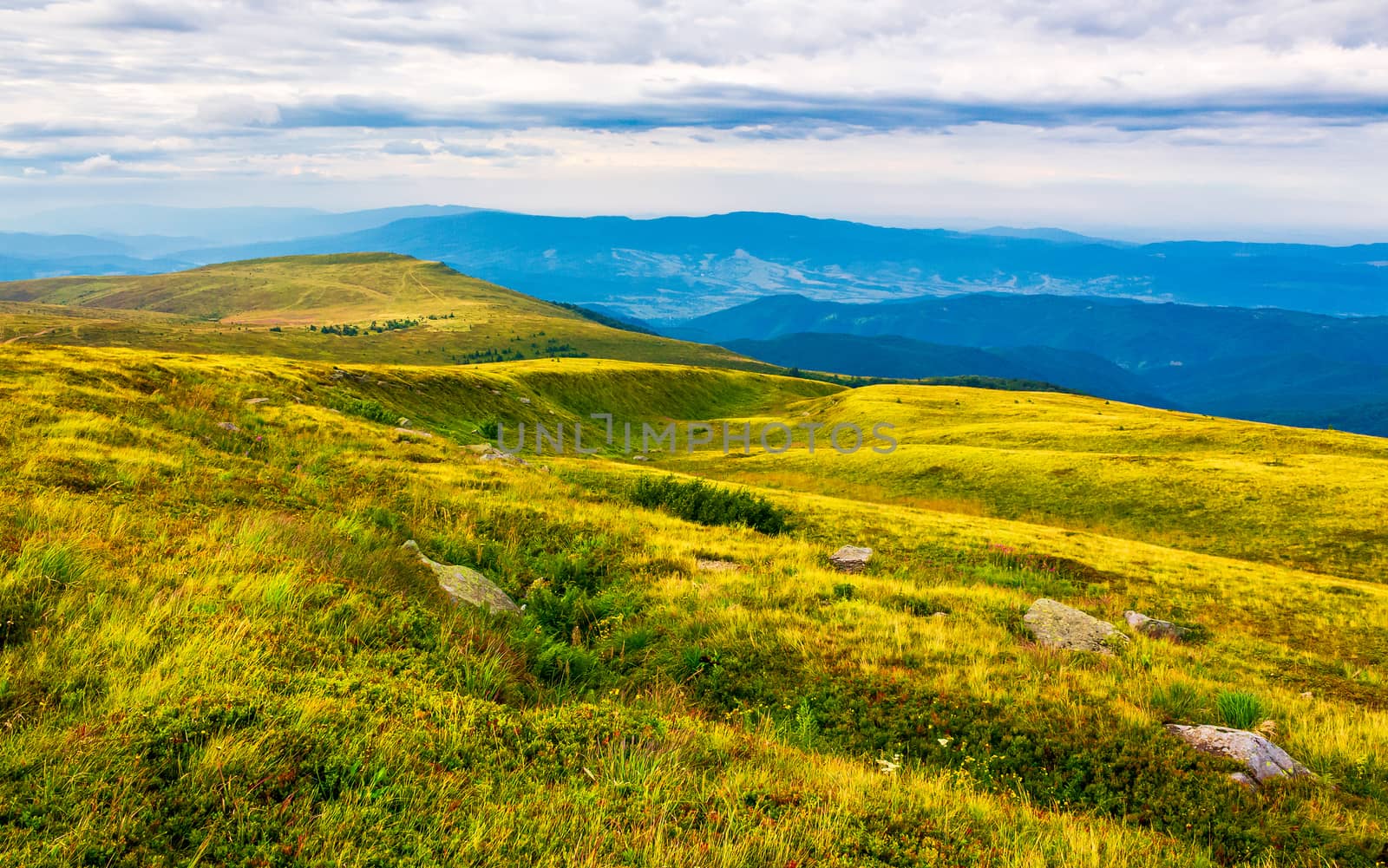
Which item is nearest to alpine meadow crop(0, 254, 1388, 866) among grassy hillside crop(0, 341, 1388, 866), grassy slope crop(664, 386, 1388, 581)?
grassy hillside crop(0, 341, 1388, 866)

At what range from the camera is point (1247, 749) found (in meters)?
7.15

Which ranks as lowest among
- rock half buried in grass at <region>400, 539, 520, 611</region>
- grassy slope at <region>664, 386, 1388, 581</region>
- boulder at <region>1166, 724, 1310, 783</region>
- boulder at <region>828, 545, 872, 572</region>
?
grassy slope at <region>664, 386, 1388, 581</region>

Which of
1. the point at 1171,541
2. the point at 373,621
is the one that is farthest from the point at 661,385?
the point at 373,621

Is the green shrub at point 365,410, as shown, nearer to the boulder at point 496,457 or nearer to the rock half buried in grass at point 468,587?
the boulder at point 496,457

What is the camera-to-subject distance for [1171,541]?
30750mm

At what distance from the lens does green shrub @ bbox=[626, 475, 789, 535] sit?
19.8 metres

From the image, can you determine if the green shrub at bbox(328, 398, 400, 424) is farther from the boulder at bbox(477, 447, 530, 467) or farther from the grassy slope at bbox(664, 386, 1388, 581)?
the grassy slope at bbox(664, 386, 1388, 581)

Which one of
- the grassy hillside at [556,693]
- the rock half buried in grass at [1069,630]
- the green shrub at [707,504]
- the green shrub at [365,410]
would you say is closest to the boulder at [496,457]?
the green shrub at [707,504]

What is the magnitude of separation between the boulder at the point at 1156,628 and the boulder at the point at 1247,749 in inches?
244

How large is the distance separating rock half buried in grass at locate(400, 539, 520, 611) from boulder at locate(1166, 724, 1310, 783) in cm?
900

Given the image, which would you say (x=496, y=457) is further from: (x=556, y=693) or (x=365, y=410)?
(x=556, y=693)

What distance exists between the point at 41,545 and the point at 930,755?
9911mm

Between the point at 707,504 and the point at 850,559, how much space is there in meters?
5.46

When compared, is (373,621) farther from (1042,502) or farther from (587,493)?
(1042,502)
